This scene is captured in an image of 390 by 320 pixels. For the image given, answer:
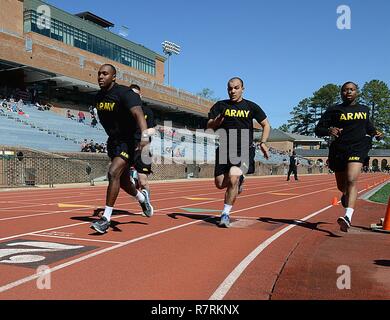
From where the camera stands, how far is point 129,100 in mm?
6438

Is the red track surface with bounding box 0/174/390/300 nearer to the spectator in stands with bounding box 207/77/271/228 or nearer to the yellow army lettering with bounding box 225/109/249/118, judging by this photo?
the spectator in stands with bounding box 207/77/271/228

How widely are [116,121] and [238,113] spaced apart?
6.47ft

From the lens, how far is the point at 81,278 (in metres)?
4.06

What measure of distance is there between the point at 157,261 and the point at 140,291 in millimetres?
1108

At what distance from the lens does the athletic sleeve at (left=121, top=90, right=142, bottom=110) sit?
6414mm

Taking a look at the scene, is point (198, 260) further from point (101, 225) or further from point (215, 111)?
point (215, 111)

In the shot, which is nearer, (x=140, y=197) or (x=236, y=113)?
(x=236, y=113)

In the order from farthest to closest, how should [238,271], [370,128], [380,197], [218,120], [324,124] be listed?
[380,197] < [218,120] < [324,124] < [370,128] < [238,271]

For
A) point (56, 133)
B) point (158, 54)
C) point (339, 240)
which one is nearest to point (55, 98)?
point (56, 133)

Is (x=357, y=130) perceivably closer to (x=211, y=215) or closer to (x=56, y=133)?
(x=211, y=215)

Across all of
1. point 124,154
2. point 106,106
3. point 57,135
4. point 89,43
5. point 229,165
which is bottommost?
point 229,165

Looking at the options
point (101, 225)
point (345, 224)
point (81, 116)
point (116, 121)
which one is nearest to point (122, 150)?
point (116, 121)

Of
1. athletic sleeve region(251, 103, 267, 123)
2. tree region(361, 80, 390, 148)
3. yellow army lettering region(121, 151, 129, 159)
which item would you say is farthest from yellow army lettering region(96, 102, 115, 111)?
tree region(361, 80, 390, 148)

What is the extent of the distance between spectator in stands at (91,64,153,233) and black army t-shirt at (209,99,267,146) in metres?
1.51
